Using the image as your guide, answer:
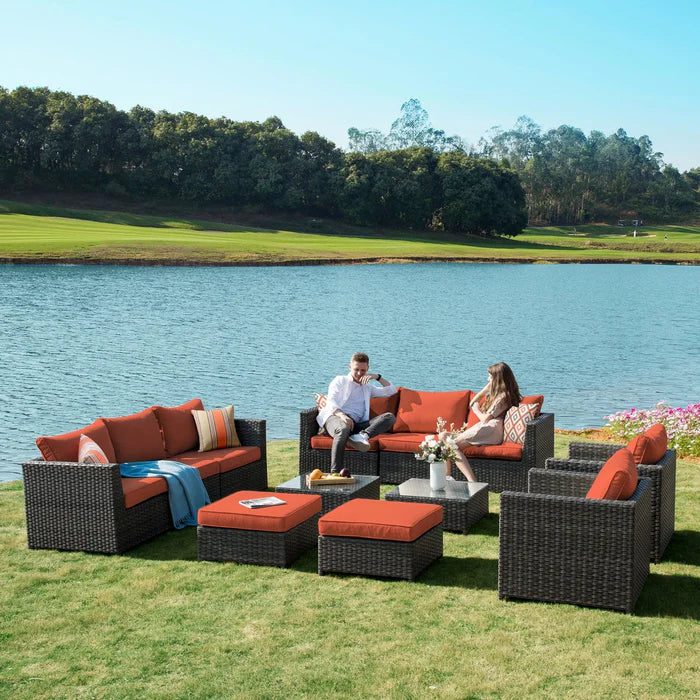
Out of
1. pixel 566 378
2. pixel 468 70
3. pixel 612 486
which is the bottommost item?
pixel 566 378

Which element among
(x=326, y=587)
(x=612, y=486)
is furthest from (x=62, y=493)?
(x=612, y=486)

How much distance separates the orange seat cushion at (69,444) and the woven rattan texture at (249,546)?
1.30 metres

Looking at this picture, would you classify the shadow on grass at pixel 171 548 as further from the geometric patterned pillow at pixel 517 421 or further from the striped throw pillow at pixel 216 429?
the geometric patterned pillow at pixel 517 421

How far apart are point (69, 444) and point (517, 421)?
13.5 ft

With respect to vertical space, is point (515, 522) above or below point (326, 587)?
above

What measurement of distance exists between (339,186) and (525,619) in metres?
72.5

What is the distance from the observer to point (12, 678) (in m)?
4.45

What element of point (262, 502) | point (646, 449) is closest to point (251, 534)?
point (262, 502)

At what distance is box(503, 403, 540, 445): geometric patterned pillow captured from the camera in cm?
838

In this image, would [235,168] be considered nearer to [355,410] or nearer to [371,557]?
[355,410]

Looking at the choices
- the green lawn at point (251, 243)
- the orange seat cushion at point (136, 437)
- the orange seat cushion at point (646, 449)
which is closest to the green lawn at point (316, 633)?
the orange seat cushion at point (646, 449)

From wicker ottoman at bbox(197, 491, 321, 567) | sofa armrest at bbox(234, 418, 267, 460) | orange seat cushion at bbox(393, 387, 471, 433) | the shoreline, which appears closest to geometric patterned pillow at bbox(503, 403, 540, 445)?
orange seat cushion at bbox(393, 387, 471, 433)

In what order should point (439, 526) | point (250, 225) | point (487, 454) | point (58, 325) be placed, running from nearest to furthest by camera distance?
point (439, 526), point (487, 454), point (58, 325), point (250, 225)

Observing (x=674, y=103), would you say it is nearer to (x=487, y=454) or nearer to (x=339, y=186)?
(x=339, y=186)
